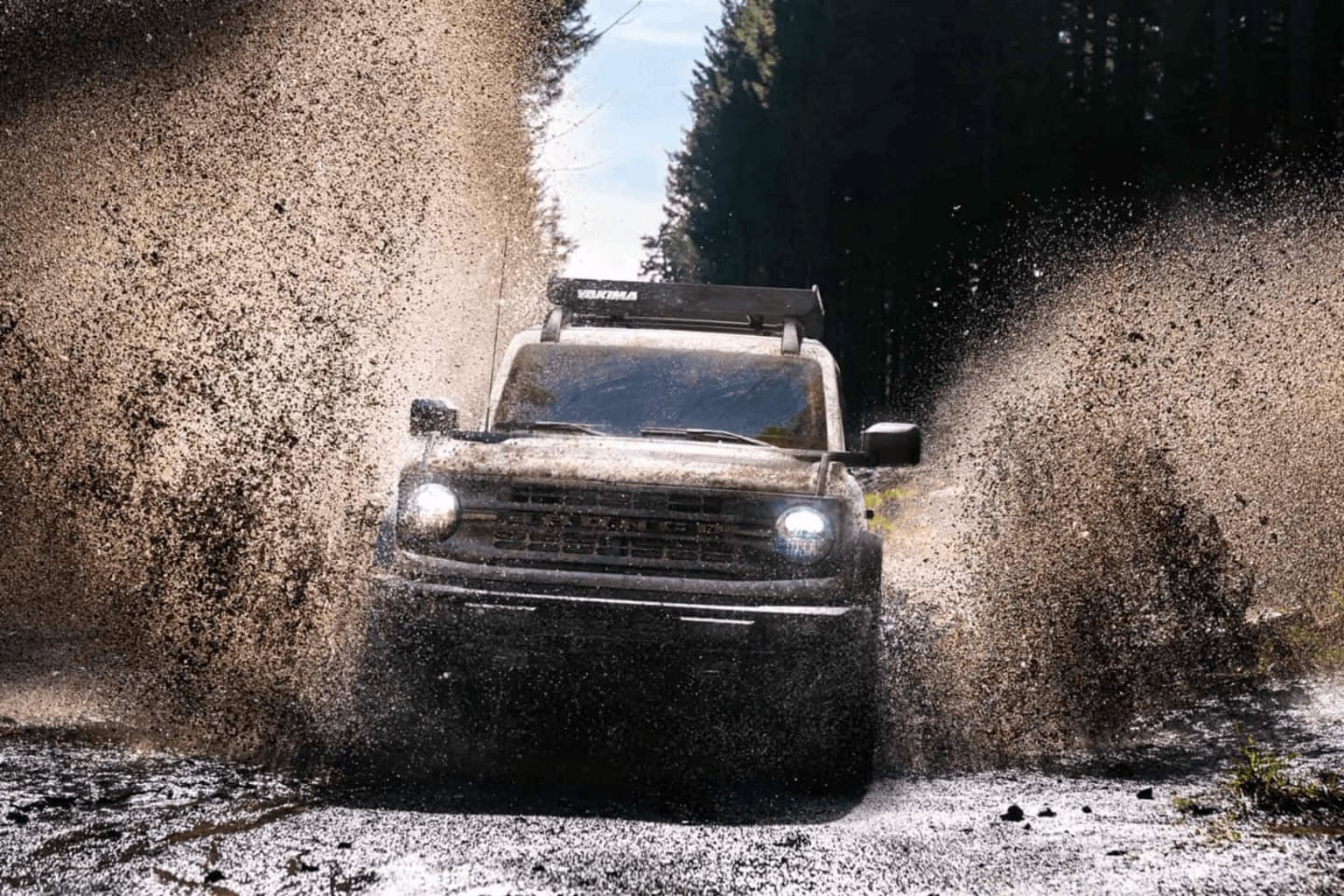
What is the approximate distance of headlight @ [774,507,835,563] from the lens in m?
6.48

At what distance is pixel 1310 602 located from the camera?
11312mm

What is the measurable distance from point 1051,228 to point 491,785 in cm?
3234

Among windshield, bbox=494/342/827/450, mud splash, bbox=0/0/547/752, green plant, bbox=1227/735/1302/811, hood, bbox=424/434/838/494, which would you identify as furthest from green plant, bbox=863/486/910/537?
green plant, bbox=1227/735/1302/811

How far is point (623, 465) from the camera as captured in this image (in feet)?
21.9

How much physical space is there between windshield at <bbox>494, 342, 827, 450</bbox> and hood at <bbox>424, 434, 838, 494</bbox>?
89 cm

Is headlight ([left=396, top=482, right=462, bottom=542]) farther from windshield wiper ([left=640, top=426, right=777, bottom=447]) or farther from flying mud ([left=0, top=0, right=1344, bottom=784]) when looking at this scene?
windshield wiper ([left=640, top=426, right=777, bottom=447])

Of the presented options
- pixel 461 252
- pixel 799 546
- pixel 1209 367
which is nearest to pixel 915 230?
pixel 461 252

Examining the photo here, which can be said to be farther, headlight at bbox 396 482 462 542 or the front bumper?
headlight at bbox 396 482 462 542

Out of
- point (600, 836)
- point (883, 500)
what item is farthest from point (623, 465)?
point (883, 500)

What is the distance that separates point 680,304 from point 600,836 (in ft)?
14.5

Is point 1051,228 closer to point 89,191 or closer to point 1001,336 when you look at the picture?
point 1001,336

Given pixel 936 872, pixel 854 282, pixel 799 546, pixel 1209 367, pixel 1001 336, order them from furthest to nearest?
pixel 854 282
pixel 1001 336
pixel 1209 367
pixel 799 546
pixel 936 872

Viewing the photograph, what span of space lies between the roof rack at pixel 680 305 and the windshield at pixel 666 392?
22.9 inches

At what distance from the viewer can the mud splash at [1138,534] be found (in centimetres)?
897
